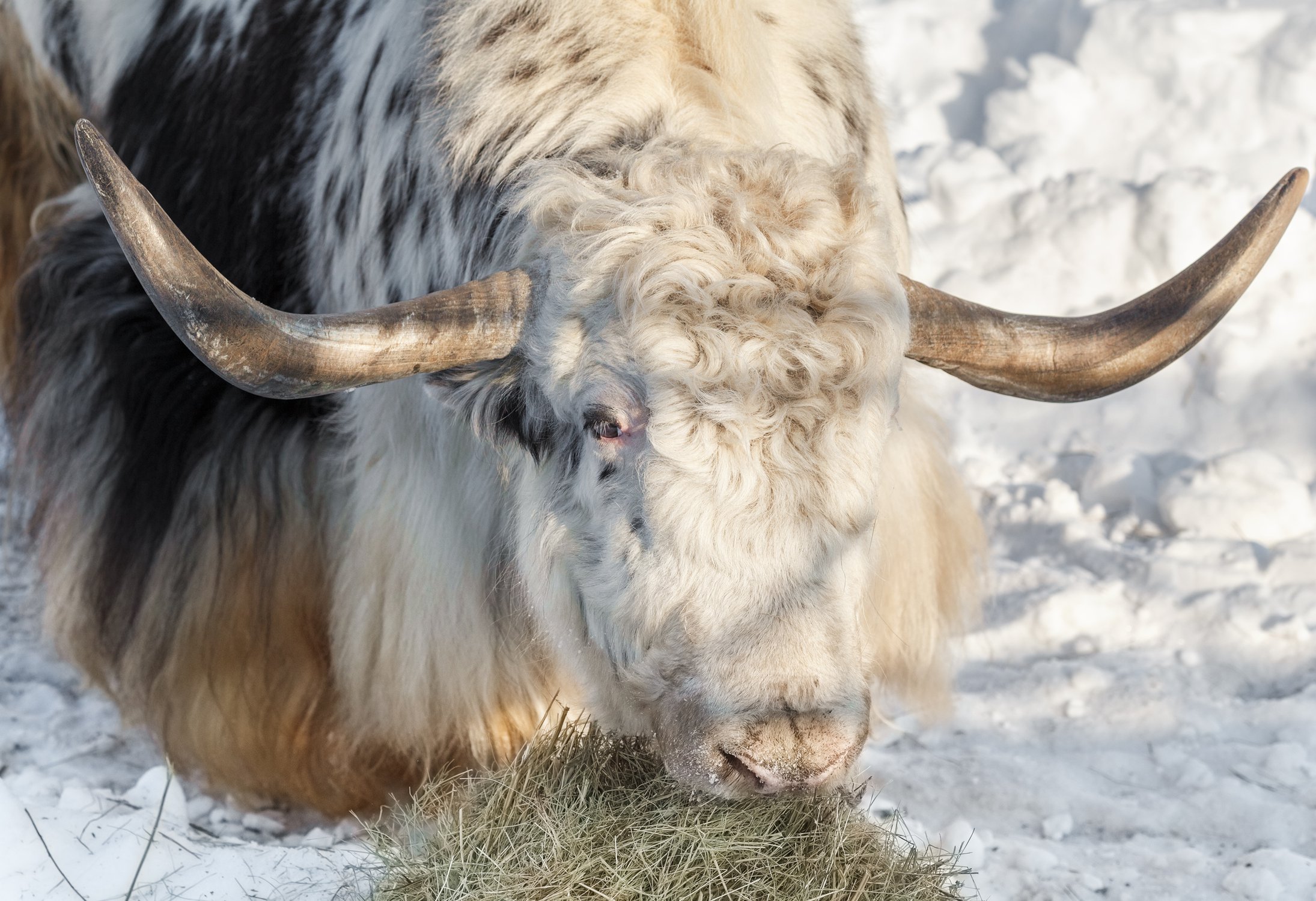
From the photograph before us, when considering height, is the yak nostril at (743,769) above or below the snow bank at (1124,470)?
above

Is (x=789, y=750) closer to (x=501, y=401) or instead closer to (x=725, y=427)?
(x=725, y=427)

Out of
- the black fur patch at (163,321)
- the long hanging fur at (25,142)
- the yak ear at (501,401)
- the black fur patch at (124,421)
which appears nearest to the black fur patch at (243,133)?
the black fur patch at (163,321)

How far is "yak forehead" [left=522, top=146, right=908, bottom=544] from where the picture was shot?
7.00ft

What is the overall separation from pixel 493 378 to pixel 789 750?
0.89 metres

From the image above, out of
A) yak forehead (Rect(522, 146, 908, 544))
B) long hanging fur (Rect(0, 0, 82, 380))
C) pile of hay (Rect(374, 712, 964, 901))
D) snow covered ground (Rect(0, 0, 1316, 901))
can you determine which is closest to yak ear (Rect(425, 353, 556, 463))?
yak forehead (Rect(522, 146, 908, 544))

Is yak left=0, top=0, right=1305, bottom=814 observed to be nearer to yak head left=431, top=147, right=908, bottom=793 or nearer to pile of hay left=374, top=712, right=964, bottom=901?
yak head left=431, top=147, right=908, bottom=793

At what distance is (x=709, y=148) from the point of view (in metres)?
2.42

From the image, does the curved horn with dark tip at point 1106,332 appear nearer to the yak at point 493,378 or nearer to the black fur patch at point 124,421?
the yak at point 493,378

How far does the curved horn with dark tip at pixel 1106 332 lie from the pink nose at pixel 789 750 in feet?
2.61

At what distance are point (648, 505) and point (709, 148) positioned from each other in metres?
0.67

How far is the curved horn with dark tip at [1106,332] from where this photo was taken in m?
2.57

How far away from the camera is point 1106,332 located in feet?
8.55

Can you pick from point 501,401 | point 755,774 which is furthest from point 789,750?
point 501,401

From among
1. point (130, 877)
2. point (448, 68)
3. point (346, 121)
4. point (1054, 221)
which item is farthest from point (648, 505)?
point (1054, 221)
